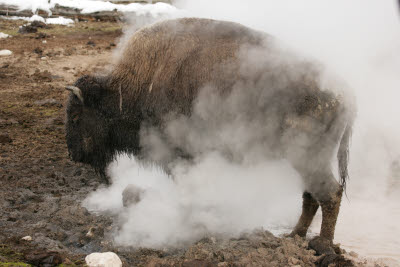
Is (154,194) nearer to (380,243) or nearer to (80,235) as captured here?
(80,235)

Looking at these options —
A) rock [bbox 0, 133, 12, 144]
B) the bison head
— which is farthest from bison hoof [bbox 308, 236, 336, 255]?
rock [bbox 0, 133, 12, 144]

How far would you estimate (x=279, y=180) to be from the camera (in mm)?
4000

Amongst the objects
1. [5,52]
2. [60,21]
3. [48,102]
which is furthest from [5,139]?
[60,21]

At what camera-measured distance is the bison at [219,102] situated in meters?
3.32

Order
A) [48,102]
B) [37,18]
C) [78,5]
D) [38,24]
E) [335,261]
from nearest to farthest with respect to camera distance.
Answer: [335,261] → [48,102] → [38,24] → [37,18] → [78,5]

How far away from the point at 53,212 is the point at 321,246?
2581mm

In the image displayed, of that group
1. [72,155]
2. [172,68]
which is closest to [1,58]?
[72,155]

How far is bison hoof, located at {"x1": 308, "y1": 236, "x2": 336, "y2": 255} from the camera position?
10.6 ft

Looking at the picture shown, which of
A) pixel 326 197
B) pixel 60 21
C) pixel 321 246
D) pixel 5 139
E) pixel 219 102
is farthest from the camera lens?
pixel 60 21

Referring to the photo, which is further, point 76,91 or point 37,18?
point 37,18

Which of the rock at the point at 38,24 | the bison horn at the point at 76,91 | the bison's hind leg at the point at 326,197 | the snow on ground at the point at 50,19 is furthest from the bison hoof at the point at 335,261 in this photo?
the snow on ground at the point at 50,19

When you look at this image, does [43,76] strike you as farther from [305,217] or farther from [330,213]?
[330,213]

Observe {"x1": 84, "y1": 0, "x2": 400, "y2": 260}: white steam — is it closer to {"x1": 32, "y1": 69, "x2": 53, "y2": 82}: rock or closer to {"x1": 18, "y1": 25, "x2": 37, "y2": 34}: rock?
{"x1": 32, "y1": 69, "x2": 53, "y2": 82}: rock

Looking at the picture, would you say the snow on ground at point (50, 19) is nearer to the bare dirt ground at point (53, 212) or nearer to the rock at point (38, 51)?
the rock at point (38, 51)
